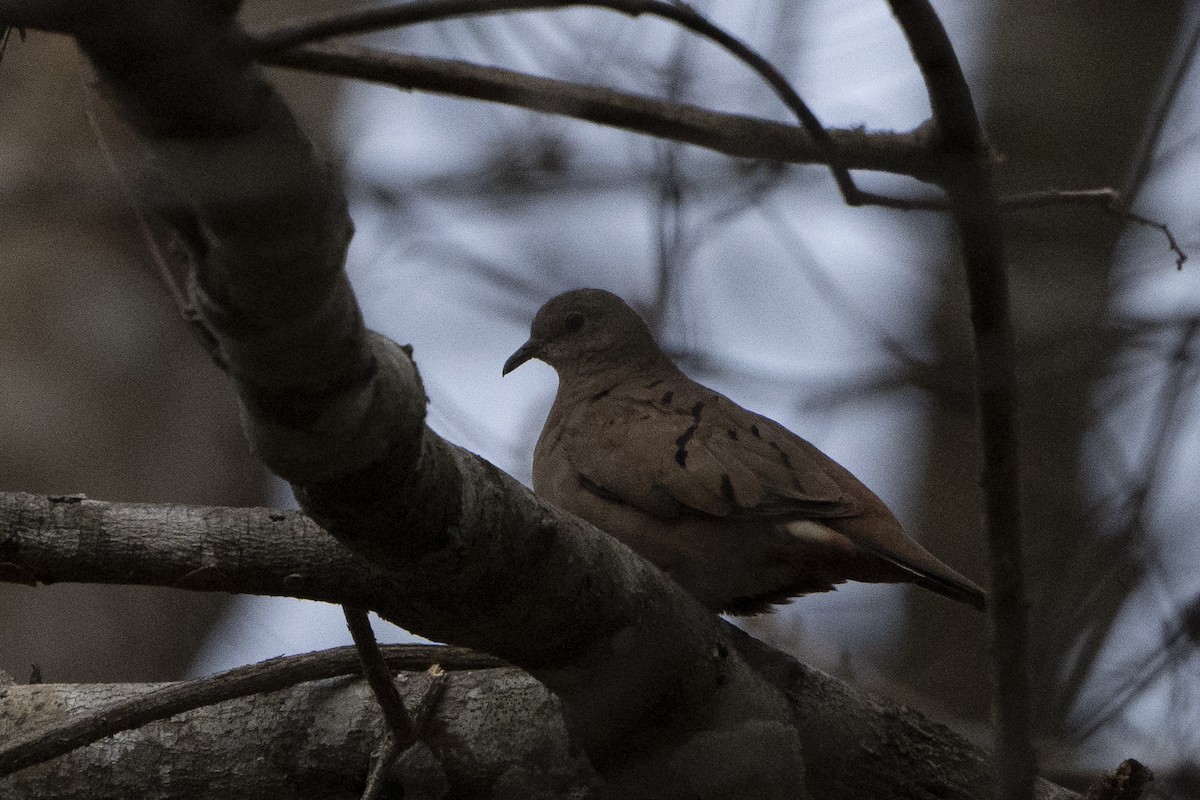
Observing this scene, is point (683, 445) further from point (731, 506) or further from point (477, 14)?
point (477, 14)

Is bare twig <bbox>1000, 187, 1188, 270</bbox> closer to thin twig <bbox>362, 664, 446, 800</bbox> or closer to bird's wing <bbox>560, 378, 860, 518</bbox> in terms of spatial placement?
bird's wing <bbox>560, 378, 860, 518</bbox>

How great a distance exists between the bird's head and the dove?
0.88 m

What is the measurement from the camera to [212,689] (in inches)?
114

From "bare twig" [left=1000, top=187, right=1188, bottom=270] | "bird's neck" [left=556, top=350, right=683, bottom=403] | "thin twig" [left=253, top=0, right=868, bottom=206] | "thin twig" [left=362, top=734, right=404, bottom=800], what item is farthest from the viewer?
"bird's neck" [left=556, top=350, right=683, bottom=403]

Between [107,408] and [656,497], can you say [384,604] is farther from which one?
[107,408]

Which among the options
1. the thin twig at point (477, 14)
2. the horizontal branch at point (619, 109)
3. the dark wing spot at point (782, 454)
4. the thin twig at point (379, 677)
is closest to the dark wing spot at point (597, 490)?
the dark wing spot at point (782, 454)

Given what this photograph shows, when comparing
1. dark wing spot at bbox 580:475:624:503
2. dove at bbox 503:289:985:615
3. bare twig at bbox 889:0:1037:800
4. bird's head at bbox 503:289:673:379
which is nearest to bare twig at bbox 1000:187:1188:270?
bare twig at bbox 889:0:1037:800

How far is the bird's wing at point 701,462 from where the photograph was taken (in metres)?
3.48

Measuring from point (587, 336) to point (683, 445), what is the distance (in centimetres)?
144

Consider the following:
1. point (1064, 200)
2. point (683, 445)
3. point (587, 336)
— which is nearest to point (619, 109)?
point (1064, 200)

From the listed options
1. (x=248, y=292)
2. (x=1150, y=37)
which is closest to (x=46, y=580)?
(x=248, y=292)

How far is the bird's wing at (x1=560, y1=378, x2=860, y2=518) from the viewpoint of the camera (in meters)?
3.48

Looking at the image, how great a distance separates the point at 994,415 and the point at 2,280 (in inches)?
238

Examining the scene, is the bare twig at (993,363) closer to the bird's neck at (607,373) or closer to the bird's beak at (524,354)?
the bird's neck at (607,373)
